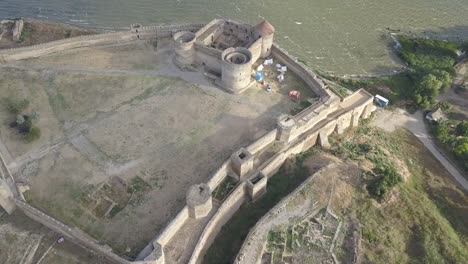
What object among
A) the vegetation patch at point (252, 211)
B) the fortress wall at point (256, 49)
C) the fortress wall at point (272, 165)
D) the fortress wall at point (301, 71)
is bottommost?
the vegetation patch at point (252, 211)

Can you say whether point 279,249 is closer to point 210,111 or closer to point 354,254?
point 354,254

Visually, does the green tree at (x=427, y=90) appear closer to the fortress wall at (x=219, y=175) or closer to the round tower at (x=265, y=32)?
the round tower at (x=265, y=32)

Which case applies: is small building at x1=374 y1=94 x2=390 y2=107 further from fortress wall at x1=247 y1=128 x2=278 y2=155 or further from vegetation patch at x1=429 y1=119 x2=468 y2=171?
fortress wall at x1=247 y1=128 x2=278 y2=155

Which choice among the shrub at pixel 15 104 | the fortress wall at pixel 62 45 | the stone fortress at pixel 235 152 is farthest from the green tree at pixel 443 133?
the shrub at pixel 15 104

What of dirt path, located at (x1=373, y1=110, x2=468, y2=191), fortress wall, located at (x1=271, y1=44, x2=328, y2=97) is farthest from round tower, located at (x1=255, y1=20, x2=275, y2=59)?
dirt path, located at (x1=373, y1=110, x2=468, y2=191)

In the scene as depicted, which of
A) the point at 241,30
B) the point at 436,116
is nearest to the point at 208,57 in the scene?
the point at 241,30

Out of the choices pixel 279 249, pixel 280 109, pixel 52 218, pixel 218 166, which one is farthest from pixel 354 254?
pixel 52 218
